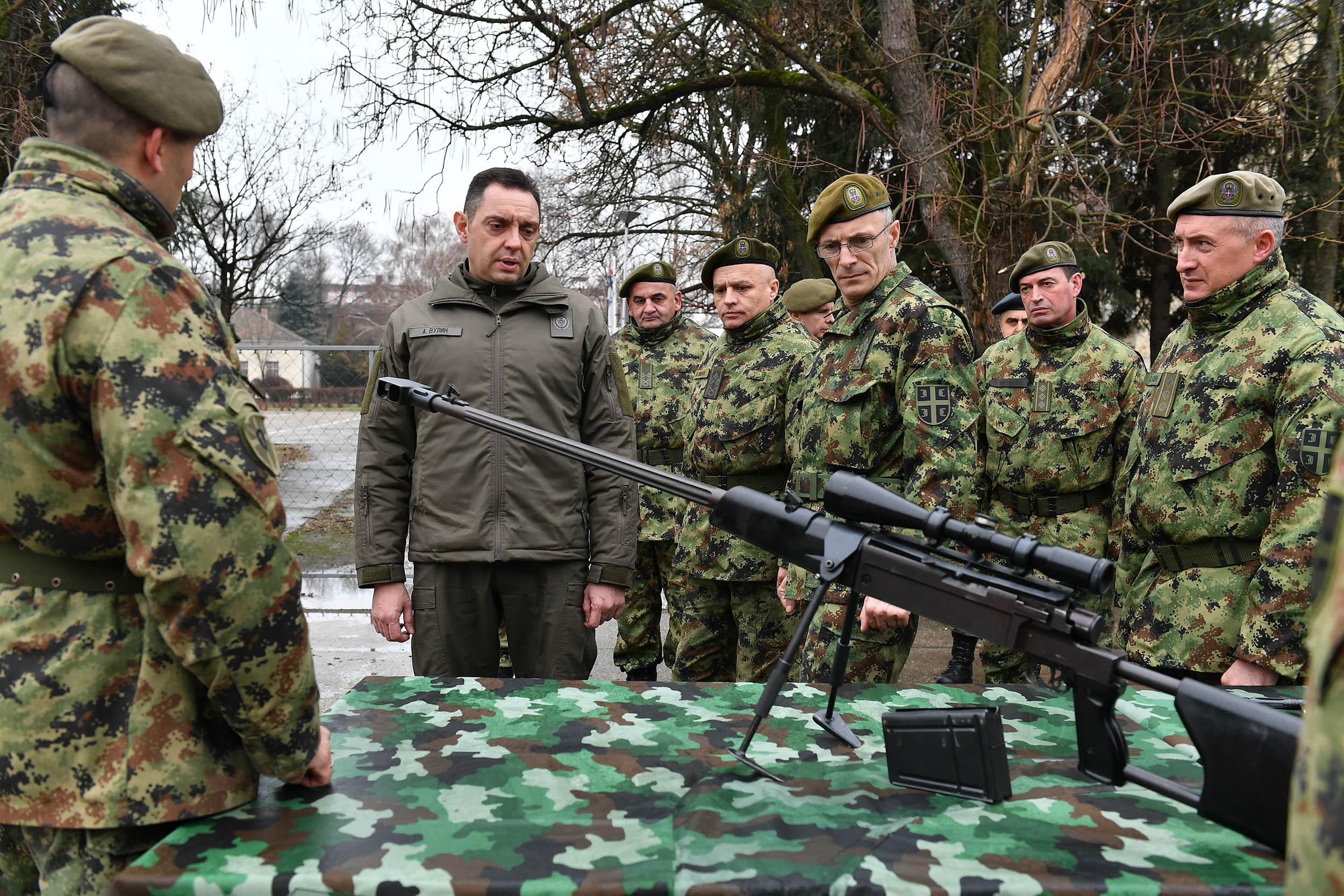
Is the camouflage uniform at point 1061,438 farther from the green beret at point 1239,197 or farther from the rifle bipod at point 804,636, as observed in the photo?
the rifle bipod at point 804,636

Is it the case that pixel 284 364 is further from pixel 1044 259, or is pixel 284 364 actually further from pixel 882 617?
pixel 882 617

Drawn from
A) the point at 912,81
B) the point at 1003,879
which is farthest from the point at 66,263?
the point at 912,81

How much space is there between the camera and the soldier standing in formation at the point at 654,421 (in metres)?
5.48

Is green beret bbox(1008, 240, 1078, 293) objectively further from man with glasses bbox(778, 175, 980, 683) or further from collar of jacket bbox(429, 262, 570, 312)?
collar of jacket bbox(429, 262, 570, 312)

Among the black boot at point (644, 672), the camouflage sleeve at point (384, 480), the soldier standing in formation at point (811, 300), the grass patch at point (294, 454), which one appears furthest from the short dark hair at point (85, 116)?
the grass patch at point (294, 454)

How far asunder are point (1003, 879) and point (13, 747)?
1.68 meters

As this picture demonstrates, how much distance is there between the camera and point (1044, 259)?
525 cm

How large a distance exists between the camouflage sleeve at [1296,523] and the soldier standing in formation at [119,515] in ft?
8.49

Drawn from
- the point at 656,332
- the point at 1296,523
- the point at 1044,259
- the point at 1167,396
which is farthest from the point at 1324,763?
the point at 656,332

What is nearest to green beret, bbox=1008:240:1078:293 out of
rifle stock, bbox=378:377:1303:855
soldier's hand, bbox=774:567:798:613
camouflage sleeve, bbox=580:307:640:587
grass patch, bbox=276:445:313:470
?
soldier's hand, bbox=774:567:798:613

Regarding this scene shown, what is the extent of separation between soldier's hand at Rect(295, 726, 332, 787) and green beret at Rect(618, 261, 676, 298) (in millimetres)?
4283

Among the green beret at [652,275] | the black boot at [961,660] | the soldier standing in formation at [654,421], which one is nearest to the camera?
the black boot at [961,660]

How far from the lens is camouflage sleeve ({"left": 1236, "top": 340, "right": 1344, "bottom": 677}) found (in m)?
2.78

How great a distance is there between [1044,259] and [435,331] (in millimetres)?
3419
